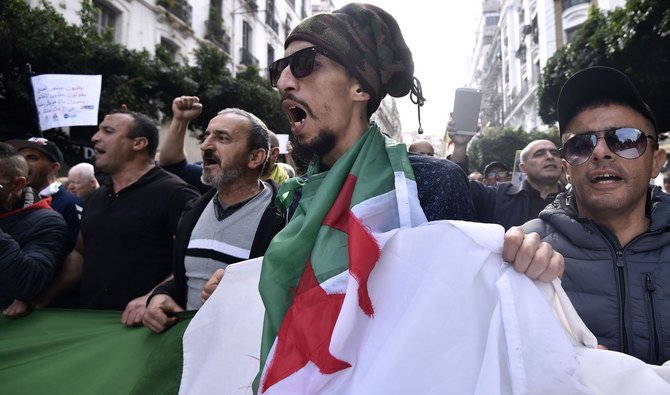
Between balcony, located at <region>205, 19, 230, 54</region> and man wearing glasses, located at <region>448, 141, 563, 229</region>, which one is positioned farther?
balcony, located at <region>205, 19, 230, 54</region>

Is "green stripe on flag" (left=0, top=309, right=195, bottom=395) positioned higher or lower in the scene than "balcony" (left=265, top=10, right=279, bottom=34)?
lower

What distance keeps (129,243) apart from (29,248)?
1.85ft

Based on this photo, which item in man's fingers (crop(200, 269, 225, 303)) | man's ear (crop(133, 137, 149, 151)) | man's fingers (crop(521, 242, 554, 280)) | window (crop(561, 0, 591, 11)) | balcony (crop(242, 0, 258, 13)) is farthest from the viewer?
window (crop(561, 0, 591, 11))

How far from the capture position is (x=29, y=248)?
278 centimetres

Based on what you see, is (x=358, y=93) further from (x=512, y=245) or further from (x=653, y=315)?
(x=653, y=315)

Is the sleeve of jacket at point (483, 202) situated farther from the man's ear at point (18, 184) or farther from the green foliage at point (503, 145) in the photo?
the green foliage at point (503, 145)

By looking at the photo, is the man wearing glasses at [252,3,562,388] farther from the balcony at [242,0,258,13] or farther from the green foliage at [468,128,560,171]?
the green foliage at [468,128,560,171]

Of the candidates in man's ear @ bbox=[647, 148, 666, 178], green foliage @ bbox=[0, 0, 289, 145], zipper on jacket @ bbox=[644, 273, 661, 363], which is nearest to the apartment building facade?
green foliage @ bbox=[0, 0, 289, 145]

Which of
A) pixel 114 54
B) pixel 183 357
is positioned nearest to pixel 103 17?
pixel 114 54

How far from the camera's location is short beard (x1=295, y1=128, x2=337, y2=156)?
1571 millimetres

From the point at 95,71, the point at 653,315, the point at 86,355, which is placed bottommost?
the point at 86,355

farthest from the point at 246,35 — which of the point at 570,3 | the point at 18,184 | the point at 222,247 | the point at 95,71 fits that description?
the point at 222,247

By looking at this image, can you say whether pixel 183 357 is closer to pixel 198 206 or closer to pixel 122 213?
pixel 198 206

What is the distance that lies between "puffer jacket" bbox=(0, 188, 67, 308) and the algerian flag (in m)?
1.90
